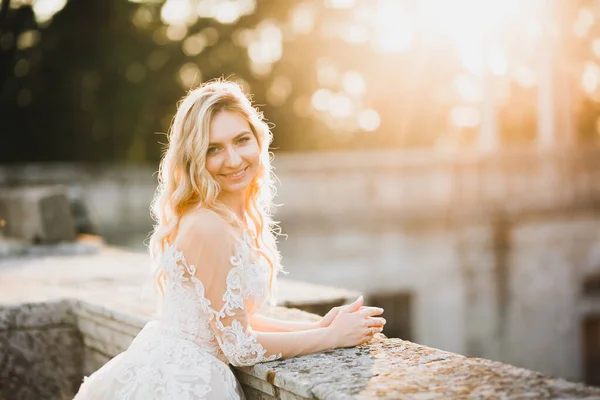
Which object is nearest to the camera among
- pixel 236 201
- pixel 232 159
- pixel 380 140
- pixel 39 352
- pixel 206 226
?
pixel 206 226

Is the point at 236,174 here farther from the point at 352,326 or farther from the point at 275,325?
the point at 352,326

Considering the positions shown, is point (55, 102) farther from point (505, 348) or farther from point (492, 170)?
point (505, 348)

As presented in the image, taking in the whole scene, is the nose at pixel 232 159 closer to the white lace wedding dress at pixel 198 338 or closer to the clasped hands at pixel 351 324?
the white lace wedding dress at pixel 198 338

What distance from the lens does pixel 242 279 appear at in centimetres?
286

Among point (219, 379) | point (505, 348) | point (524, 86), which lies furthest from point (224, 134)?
point (524, 86)

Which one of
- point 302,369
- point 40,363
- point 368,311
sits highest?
point 368,311

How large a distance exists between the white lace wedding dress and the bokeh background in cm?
671

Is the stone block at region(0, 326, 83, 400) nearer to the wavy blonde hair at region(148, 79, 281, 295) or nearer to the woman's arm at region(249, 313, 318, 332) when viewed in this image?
the wavy blonde hair at region(148, 79, 281, 295)

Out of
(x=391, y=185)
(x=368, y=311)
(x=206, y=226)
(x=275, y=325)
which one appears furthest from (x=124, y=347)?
(x=391, y=185)

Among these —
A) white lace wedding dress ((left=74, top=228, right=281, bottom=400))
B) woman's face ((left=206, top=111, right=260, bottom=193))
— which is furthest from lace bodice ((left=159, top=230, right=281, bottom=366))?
woman's face ((left=206, top=111, right=260, bottom=193))

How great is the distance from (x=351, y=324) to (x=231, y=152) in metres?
0.79

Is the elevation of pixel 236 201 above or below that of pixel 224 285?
above

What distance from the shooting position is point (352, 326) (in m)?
3.01

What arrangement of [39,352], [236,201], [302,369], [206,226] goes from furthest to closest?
[39,352] < [236,201] < [206,226] < [302,369]
